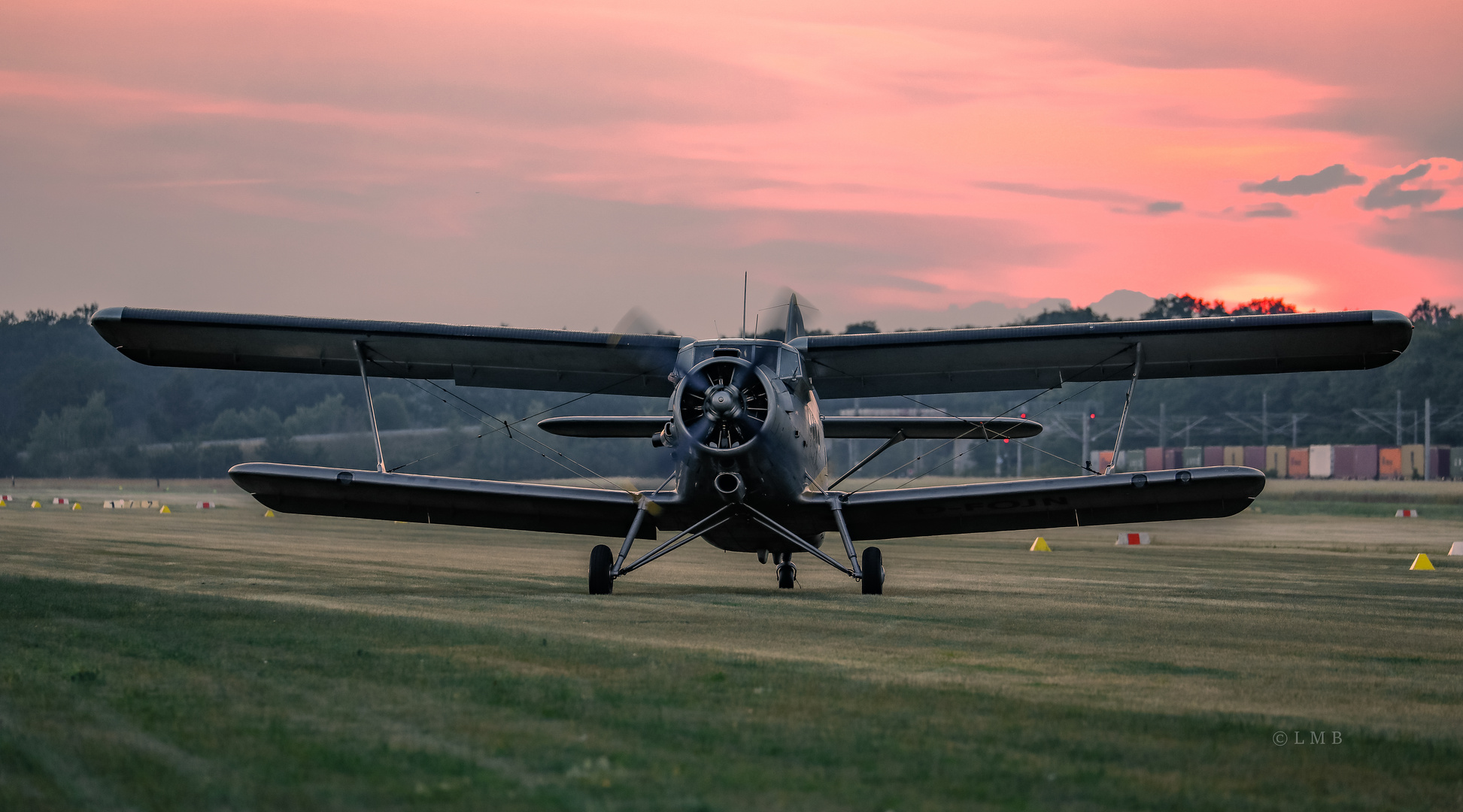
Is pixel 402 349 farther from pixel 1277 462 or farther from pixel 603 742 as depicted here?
pixel 1277 462

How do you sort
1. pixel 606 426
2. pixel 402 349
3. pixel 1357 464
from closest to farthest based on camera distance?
1. pixel 606 426
2. pixel 402 349
3. pixel 1357 464

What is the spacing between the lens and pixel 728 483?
14844mm

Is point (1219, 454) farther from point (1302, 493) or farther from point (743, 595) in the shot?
point (743, 595)

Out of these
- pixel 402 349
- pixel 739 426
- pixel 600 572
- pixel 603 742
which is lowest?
pixel 603 742

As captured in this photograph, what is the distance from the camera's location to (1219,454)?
10506cm

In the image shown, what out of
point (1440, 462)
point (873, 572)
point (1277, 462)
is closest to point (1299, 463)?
point (1277, 462)

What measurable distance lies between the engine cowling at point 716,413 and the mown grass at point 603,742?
19.7 ft

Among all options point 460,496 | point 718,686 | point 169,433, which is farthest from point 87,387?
point 718,686

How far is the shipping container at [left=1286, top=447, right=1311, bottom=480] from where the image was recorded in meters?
101

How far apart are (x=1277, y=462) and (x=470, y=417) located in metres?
58.4

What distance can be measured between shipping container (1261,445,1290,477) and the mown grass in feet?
326

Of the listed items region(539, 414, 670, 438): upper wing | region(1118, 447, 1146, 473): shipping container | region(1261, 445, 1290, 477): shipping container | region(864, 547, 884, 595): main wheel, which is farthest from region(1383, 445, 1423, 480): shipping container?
region(539, 414, 670, 438): upper wing

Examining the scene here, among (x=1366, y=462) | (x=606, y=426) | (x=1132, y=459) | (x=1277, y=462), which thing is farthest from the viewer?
(x=1132, y=459)

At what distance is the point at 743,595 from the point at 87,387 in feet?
401
